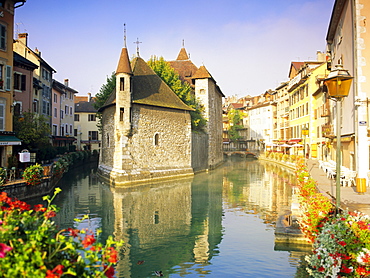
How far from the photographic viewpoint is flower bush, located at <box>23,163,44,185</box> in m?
16.0

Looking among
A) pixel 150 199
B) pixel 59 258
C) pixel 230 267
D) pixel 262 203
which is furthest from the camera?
pixel 150 199

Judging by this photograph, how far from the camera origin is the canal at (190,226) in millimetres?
8523

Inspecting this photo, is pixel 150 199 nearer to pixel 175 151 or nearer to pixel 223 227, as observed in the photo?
pixel 223 227

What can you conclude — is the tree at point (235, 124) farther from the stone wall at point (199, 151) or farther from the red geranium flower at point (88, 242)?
the red geranium flower at point (88, 242)

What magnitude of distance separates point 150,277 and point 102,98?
27.8m

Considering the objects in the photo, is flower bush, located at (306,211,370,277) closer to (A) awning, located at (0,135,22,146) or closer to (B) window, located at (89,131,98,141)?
(A) awning, located at (0,135,22,146)

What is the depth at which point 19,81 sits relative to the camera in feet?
82.5

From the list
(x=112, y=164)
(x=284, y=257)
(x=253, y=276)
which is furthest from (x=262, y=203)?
(x=112, y=164)

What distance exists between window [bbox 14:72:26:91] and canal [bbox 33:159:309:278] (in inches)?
347

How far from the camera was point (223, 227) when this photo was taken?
1243 cm

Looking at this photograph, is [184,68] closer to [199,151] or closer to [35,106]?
[199,151]

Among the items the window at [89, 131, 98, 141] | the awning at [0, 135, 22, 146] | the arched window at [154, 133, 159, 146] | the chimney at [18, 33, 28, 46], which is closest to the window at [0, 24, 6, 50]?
the awning at [0, 135, 22, 146]

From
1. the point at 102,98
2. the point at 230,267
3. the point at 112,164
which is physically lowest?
the point at 230,267

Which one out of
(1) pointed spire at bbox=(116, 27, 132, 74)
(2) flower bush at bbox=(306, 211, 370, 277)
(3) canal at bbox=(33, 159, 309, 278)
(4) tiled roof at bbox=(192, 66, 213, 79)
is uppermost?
(4) tiled roof at bbox=(192, 66, 213, 79)
